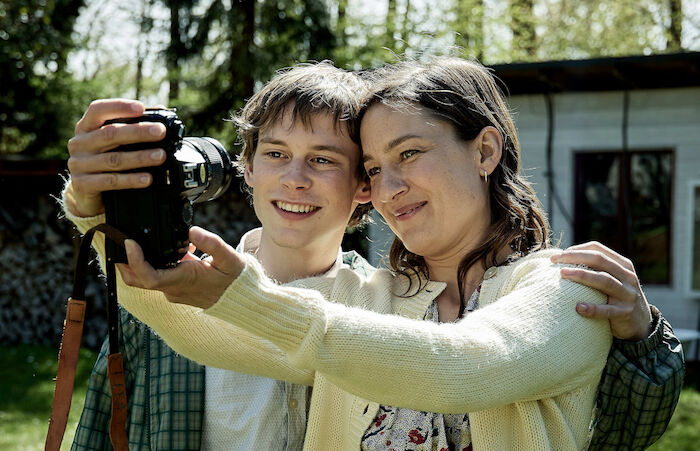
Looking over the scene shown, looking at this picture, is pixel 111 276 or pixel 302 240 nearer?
pixel 111 276

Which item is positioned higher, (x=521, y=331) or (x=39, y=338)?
(x=521, y=331)

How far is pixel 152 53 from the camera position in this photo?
40.2 feet

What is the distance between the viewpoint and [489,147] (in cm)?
212

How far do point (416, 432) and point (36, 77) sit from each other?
42.2 ft

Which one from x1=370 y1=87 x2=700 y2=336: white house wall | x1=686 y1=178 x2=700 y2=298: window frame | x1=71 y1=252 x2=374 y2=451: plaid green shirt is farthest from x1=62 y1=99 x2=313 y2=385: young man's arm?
x1=686 y1=178 x2=700 y2=298: window frame

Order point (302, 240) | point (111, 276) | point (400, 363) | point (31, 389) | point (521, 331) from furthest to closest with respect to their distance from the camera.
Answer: point (31, 389) → point (302, 240) → point (111, 276) → point (521, 331) → point (400, 363)

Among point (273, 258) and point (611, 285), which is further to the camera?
point (273, 258)

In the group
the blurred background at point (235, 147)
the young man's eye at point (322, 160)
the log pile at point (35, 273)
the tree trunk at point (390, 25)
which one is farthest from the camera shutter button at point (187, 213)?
the tree trunk at point (390, 25)

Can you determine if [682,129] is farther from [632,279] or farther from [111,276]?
[111,276]

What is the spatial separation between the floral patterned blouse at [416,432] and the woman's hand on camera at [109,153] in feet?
2.84

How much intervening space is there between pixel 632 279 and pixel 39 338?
31.3 ft

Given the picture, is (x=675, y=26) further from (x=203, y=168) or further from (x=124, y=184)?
(x=124, y=184)

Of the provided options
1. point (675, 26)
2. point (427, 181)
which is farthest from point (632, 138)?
point (675, 26)

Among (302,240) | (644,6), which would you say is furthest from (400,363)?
(644,6)
